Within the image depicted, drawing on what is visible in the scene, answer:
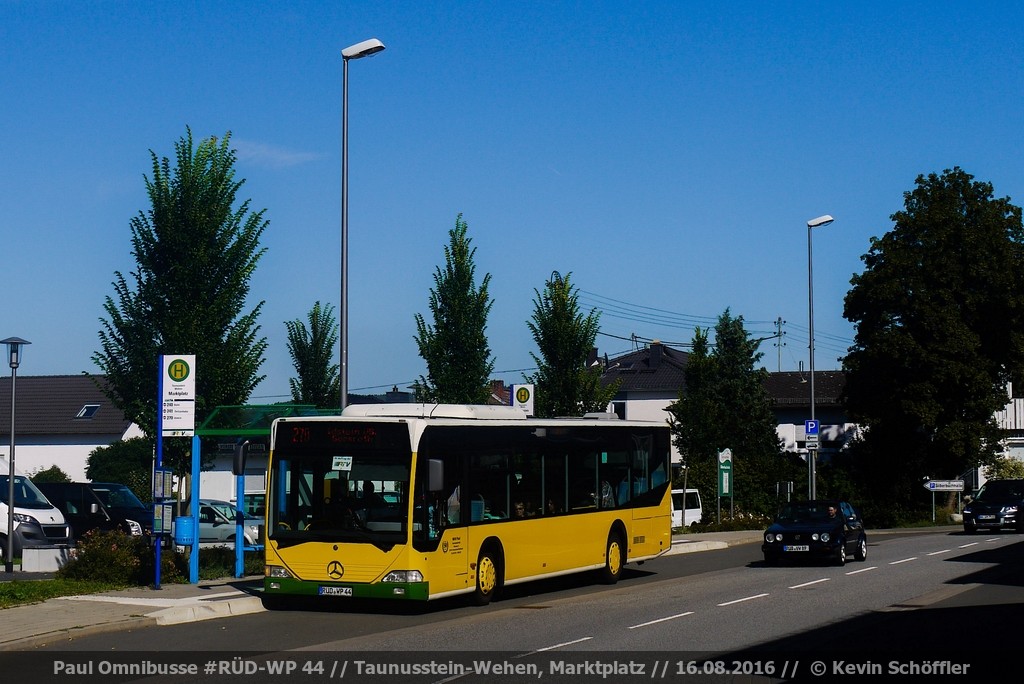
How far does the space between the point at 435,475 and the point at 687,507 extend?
31.0 metres

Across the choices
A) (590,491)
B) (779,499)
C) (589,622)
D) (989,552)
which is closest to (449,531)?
(589,622)

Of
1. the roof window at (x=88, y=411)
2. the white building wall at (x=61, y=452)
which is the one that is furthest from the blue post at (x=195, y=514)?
the roof window at (x=88, y=411)

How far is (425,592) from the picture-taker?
17.4 m

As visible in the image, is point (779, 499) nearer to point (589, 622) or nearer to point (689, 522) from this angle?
point (689, 522)

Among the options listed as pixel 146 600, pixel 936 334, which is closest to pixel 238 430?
pixel 146 600

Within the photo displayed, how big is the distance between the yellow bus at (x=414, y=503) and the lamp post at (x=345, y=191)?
351 cm

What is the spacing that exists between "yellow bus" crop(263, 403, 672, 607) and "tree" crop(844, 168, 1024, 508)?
33.6 metres

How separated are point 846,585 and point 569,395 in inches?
654

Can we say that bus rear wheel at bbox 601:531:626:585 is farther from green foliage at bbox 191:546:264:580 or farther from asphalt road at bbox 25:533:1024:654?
green foliage at bbox 191:546:264:580

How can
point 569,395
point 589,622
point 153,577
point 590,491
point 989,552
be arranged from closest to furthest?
1. point 589,622
2. point 153,577
3. point 590,491
4. point 989,552
5. point 569,395

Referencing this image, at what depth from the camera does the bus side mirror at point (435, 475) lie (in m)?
17.5

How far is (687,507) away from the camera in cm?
4728

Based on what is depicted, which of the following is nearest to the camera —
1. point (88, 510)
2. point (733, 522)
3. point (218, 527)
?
point (88, 510)

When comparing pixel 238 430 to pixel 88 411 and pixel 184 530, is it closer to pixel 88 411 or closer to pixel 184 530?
pixel 184 530
